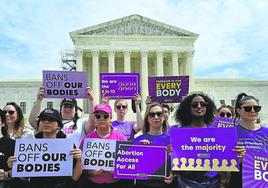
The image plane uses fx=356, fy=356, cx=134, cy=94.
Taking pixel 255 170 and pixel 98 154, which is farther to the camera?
pixel 98 154

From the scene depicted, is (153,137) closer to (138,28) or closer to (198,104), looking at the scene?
(198,104)

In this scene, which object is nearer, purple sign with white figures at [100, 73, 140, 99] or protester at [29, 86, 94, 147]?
protester at [29, 86, 94, 147]

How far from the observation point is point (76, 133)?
27.6ft

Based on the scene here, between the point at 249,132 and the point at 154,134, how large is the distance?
1.87 meters

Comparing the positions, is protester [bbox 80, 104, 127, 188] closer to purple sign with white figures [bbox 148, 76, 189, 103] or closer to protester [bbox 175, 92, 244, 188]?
A: protester [bbox 175, 92, 244, 188]

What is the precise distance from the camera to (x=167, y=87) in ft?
40.0


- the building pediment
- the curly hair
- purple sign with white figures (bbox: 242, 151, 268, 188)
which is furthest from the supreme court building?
purple sign with white figures (bbox: 242, 151, 268, 188)

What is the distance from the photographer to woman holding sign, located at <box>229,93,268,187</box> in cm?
656

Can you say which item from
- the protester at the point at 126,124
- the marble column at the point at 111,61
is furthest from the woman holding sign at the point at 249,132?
the marble column at the point at 111,61

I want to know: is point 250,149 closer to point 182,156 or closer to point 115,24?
point 182,156

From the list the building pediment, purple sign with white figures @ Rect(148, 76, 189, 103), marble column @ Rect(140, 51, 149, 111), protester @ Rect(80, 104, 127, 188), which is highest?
the building pediment

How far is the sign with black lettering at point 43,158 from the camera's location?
644 cm

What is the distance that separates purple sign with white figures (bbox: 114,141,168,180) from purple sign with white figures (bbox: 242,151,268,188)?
1440 millimetres

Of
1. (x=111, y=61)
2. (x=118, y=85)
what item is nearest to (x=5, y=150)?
(x=118, y=85)
